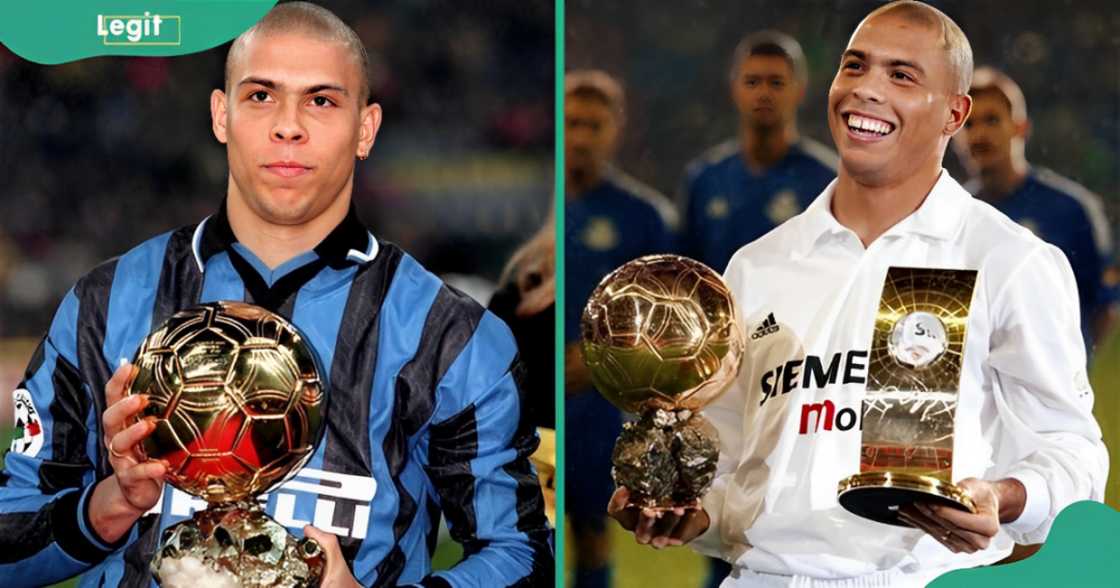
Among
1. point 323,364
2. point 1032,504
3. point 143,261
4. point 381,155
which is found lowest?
point 1032,504

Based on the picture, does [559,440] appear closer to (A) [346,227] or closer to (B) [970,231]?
(A) [346,227]

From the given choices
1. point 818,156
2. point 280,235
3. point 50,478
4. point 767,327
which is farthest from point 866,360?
point 50,478

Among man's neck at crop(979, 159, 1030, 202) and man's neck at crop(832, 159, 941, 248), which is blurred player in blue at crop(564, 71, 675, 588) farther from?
man's neck at crop(979, 159, 1030, 202)

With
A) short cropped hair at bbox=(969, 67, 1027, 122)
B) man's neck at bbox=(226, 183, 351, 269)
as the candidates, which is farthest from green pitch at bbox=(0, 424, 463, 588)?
short cropped hair at bbox=(969, 67, 1027, 122)

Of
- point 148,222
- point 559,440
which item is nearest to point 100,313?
point 148,222

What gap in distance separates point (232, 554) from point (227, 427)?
0.19 m

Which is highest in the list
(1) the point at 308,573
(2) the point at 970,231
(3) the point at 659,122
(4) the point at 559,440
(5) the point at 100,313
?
(3) the point at 659,122

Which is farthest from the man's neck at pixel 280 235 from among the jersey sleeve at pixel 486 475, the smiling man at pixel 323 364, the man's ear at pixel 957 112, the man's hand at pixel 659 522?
the man's ear at pixel 957 112

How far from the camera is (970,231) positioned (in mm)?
2730

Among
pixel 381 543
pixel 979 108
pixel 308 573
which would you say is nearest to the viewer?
pixel 308 573

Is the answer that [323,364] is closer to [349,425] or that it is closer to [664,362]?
[349,425]

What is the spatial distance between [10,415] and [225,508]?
80cm

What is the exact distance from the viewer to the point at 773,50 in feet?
9.22

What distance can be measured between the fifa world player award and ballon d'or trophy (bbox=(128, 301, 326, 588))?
99 cm
